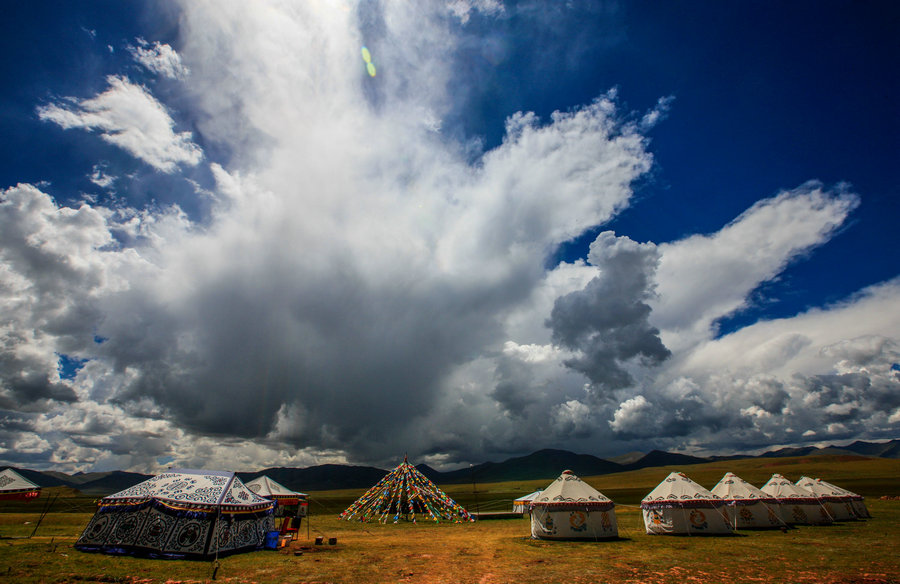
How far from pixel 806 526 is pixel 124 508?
2206 inches

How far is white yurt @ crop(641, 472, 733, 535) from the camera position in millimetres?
32031

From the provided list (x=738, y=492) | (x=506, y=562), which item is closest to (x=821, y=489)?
(x=738, y=492)

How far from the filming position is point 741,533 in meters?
33.5

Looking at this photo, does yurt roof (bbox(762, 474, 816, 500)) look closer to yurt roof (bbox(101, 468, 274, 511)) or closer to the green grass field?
the green grass field

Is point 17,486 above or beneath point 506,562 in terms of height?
above

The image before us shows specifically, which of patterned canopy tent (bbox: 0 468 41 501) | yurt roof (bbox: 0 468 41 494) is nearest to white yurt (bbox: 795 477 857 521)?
patterned canopy tent (bbox: 0 468 41 501)

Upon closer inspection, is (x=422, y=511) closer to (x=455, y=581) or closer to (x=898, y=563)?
(x=455, y=581)

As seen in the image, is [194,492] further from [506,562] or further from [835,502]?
[835,502]

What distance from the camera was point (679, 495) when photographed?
32781mm

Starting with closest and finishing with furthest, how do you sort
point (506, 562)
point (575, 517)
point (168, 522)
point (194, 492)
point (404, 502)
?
1. point (506, 562)
2. point (168, 522)
3. point (194, 492)
4. point (575, 517)
5. point (404, 502)

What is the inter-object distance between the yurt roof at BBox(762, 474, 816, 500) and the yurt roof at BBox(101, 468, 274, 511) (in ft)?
154

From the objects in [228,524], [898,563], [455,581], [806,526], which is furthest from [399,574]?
[806,526]

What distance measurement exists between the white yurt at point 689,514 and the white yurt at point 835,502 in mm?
16026

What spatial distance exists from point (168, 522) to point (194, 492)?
1.72 metres
